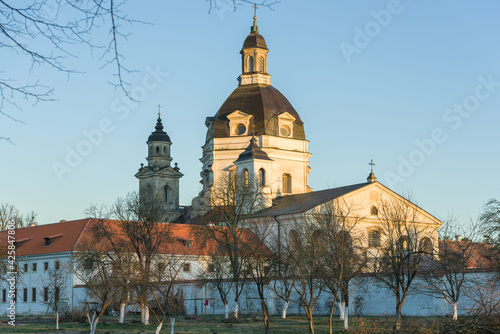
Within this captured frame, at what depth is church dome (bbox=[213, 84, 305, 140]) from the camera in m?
65.9

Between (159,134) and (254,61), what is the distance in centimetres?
1512

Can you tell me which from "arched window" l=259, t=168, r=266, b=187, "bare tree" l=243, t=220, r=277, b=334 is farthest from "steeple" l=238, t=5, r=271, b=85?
"bare tree" l=243, t=220, r=277, b=334

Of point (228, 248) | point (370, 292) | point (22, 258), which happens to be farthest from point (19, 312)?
point (370, 292)

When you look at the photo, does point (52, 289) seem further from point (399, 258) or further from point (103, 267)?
point (399, 258)

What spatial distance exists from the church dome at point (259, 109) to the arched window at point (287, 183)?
3.70 metres

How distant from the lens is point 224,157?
65.8 meters

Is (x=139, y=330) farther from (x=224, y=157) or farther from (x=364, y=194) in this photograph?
(x=224, y=157)

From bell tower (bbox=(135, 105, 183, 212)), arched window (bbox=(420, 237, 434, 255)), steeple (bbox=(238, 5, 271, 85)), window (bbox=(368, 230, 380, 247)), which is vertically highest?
steeple (bbox=(238, 5, 271, 85))

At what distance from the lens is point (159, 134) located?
80250 mm

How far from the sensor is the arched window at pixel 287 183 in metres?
65.4

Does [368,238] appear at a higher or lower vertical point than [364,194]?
lower

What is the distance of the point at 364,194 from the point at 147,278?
3141cm

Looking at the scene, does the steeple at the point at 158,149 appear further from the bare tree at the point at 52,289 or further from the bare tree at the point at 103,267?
the bare tree at the point at 52,289

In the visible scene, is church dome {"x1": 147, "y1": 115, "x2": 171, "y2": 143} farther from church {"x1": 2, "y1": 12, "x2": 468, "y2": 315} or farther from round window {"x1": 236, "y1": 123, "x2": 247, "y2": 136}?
round window {"x1": 236, "y1": 123, "x2": 247, "y2": 136}
